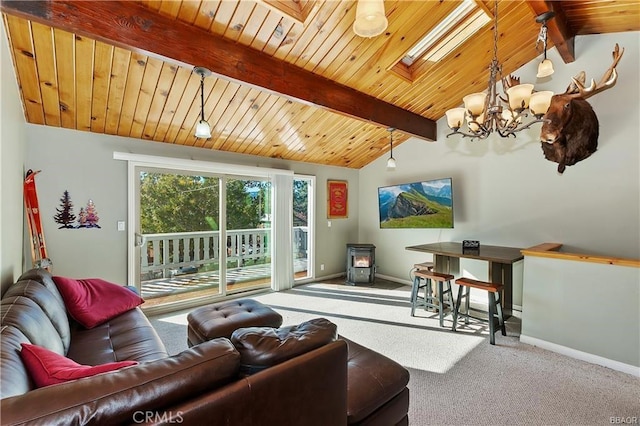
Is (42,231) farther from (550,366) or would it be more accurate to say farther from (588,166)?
(588,166)

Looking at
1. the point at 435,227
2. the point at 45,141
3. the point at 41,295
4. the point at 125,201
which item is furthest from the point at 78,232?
the point at 435,227

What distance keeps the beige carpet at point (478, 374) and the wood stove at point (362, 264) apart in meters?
1.38

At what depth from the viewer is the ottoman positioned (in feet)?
7.38

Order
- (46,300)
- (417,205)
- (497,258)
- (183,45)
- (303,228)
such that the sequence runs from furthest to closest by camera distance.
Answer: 1. (303,228)
2. (417,205)
3. (497,258)
4. (183,45)
5. (46,300)

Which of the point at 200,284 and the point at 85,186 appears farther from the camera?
the point at 200,284

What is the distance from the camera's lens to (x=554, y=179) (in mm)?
3693

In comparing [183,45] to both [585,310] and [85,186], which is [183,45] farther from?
[585,310]

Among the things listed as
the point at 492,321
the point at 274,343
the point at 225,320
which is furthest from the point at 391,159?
the point at 274,343

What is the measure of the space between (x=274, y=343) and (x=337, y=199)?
4.79 m

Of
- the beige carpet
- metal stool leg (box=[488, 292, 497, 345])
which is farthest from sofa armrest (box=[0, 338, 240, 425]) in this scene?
metal stool leg (box=[488, 292, 497, 345])

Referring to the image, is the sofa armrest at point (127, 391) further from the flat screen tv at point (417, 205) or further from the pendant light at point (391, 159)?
the flat screen tv at point (417, 205)

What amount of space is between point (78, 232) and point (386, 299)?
4.18 meters

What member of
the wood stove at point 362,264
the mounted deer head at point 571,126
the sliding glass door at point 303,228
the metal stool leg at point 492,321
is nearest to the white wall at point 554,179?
the mounted deer head at point 571,126

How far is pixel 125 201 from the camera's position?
11.8ft
